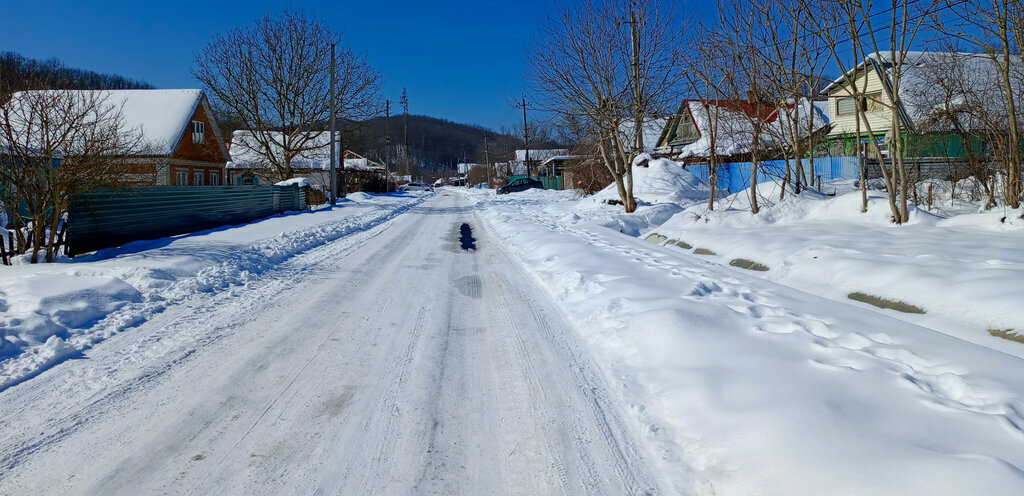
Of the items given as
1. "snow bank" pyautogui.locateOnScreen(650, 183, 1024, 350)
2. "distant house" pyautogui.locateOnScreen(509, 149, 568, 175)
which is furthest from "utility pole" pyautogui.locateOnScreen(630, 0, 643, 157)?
"distant house" pyautogui.locateOnScreen(509, 149, 568, 175)

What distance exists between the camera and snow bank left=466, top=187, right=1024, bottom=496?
2.88 m

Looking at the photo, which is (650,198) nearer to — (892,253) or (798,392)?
(892,253)

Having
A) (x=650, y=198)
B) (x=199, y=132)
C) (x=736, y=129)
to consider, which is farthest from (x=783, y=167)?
(x=199, y=132)

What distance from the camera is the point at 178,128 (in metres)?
31.7

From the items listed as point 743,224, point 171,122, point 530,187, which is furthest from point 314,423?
point 530,187

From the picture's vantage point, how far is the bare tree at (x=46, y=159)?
990 centimetres

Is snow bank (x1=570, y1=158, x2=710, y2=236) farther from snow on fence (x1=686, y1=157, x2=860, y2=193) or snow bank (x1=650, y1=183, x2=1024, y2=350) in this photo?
snow bank (x1=650, y1=183, x2=1024, y2=350)

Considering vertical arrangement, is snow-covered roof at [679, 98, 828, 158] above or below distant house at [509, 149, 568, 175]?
below

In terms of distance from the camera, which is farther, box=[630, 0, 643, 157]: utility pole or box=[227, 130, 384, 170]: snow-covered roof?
box=[227, 130, 384, 170]: snow-covered roof

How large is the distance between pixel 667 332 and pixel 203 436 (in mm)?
3635

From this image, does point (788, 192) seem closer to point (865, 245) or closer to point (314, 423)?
point (865, 245)

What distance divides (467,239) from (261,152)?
2141 centimetres

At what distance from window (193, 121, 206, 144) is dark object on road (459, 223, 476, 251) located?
890 inches

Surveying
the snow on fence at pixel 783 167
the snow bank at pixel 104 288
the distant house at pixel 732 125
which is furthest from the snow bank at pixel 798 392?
the snow on fence at pixel 783 167
